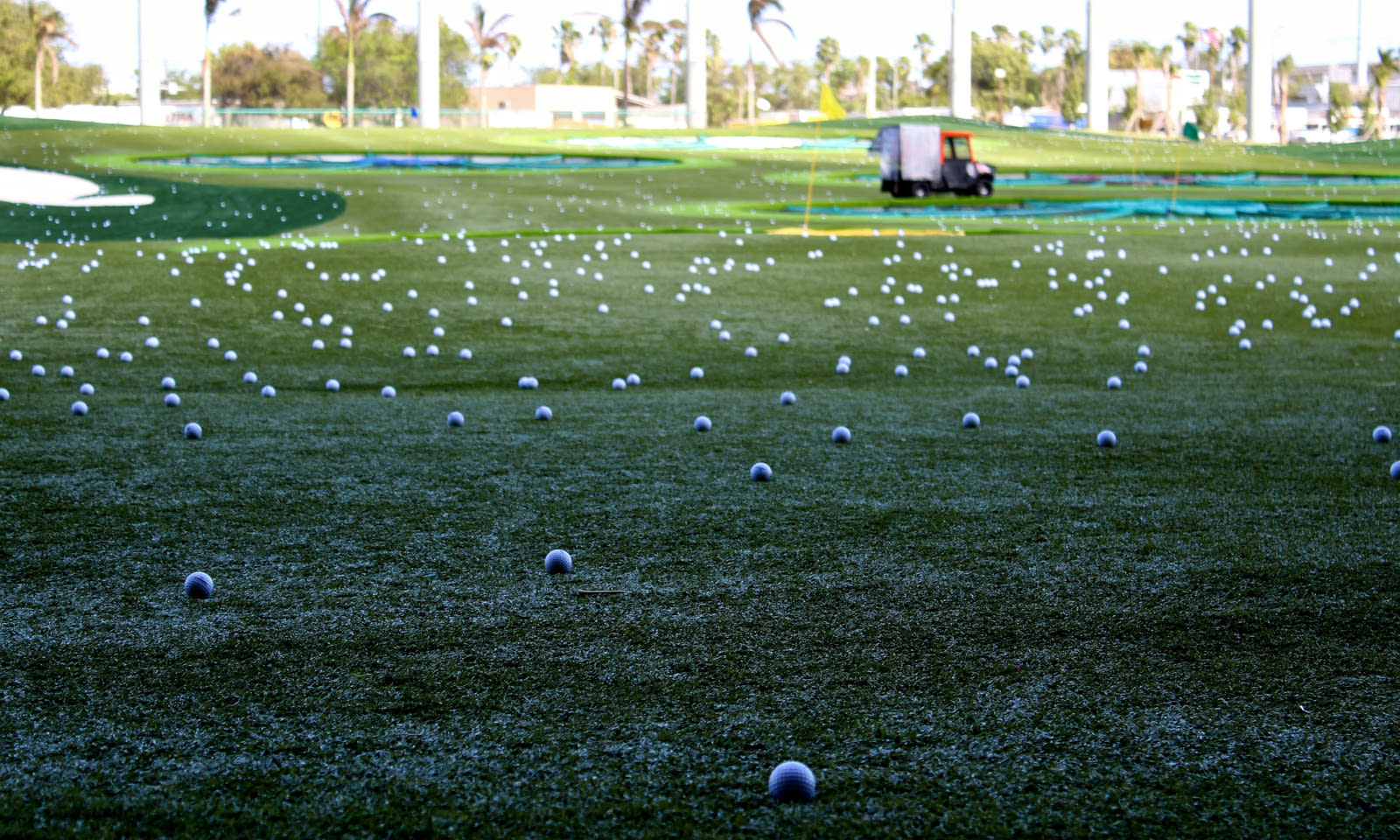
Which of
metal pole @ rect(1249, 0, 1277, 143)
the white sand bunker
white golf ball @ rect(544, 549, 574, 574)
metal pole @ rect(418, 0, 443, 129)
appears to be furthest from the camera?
metal pole @ rect(1249, 0, 1277, 143)

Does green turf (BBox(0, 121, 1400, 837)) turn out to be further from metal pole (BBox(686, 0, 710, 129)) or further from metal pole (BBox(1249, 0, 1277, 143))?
metal pole (BBox(1249, 0, 1277, 143))

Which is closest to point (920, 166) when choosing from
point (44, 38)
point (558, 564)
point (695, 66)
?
point (558, 564)

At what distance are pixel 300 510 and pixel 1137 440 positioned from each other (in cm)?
380

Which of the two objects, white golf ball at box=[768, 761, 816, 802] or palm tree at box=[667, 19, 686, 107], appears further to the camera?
palm tree at box=[667, 19, 686, 107]

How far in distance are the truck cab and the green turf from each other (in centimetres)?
1575

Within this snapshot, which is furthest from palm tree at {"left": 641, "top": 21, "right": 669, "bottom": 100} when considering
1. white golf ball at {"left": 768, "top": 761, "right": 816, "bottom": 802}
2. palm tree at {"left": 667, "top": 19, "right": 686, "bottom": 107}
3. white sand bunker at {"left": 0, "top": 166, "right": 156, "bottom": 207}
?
white golf ball at {"left": 768, "top": 761, "right": 816, "bottom": 802}

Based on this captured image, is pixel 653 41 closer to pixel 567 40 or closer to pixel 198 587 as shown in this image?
pixel 567 40

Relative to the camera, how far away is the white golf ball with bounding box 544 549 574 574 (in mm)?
4227

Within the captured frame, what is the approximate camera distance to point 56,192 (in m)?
24.4

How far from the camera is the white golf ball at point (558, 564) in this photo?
13.9ft

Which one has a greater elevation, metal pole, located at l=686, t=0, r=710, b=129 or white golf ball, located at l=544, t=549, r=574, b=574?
metal pole, located at l=686, t=0, r=710, b=129

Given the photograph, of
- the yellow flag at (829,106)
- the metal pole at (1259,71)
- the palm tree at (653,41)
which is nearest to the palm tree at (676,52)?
the palm tree at (653,41)

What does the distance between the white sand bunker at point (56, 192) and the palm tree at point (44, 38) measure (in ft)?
151

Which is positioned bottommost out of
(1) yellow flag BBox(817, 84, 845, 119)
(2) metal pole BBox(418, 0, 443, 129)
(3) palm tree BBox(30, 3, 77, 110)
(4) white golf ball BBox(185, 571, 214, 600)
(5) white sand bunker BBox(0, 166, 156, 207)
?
(4) white golf ball BBox(185, 571, 214, 600)
